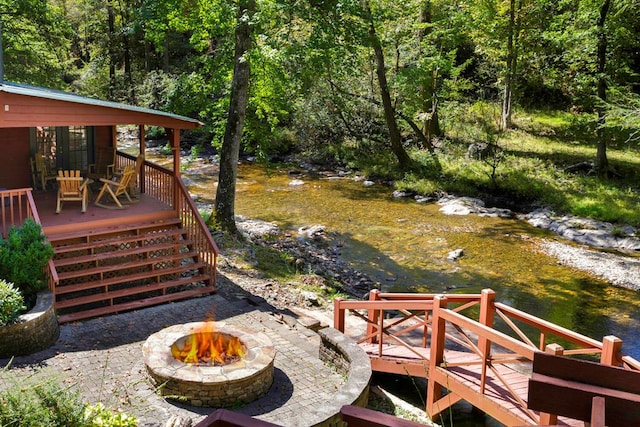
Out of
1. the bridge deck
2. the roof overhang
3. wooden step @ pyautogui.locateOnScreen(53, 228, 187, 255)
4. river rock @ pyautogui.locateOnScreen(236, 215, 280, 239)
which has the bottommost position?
the bridge deck

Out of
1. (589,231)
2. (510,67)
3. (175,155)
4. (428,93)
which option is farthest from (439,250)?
(510,67)

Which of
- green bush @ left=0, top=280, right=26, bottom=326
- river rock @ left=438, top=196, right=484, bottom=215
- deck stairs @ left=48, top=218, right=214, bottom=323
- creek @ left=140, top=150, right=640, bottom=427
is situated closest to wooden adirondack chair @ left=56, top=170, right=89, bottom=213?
deck stairs @ left=48, top=218, right=214, bottom=323

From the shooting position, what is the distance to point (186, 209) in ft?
41.8

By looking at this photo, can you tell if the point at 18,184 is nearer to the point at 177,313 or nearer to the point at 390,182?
the point at 177,313

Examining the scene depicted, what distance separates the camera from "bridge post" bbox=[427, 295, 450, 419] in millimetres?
8820

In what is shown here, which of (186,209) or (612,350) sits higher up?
(186,209)

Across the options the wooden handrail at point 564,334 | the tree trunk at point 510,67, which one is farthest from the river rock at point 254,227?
the tree trunk at point 510,67

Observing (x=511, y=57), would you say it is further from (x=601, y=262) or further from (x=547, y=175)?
(x=601, y=262)

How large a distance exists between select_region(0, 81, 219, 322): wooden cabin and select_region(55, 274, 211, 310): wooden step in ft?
0.06

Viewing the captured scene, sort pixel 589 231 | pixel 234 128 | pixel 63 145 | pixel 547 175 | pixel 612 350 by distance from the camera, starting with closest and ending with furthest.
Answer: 1. pixel 612 350
2. pixel 63 145
3. pixel 234 128
4. pixel 589 231
5. pixel 547 175

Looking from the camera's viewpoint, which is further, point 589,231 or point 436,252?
point 589,231

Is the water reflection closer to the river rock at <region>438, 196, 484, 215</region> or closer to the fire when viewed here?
the river rock at <region>438, 196, 484, 215</region>

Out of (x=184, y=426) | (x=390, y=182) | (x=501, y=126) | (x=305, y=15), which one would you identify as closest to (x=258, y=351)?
(x=184, y=426)

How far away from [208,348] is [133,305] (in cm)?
279
